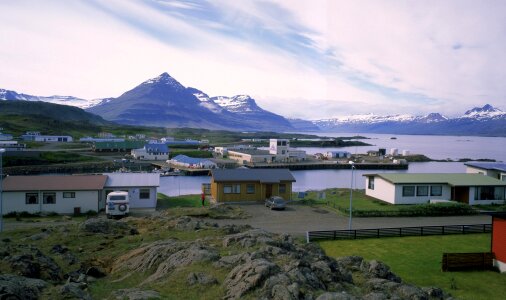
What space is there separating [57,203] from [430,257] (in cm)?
2685

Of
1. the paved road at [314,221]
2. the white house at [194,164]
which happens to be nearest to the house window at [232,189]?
the paved road at [314,221]

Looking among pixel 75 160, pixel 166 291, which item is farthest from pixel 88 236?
pixel 75 160

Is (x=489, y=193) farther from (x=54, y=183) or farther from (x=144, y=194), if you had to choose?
(x=54, y=183)

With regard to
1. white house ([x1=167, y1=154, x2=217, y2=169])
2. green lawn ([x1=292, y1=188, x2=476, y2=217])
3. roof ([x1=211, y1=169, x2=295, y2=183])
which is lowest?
white house ([x1=167, y1=154, x2=217, y2=169])

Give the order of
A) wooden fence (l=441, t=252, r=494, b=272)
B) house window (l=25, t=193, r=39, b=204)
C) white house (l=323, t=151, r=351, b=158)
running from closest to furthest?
wooden fence (l=441, t=252, r=494, b=272) < house window (l=25, t=193, r=39, b=204) < white house (l=323, t=151, r=351, b=158)

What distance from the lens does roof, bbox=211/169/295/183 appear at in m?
37.4

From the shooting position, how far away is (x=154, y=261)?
47.9 ft

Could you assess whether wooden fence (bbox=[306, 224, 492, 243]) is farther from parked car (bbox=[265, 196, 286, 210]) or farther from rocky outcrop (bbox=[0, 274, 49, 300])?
rocky outcrop (bbox=[0, 274, 49, 300])

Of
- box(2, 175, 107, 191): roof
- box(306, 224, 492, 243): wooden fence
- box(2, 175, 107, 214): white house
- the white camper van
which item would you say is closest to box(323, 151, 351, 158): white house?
box(306, 224, 492, 243): wooden fence

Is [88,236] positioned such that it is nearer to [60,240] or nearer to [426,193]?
[60,240]

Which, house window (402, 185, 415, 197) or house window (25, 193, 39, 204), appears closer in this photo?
house window (25, 193, 39, 204)

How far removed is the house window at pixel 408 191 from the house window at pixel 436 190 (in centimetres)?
212

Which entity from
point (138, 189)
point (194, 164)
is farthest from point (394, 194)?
point (194, 164)

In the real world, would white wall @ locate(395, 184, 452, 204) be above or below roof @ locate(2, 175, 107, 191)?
below
